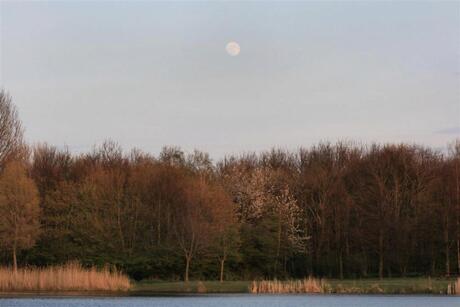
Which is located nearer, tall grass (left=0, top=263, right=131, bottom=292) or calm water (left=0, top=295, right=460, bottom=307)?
calm water (left=0, top=295, right=460, bottom=307)

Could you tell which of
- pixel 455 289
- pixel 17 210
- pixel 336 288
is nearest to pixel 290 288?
pixel 336 288

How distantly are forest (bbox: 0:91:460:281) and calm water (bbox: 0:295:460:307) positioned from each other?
51.2ft

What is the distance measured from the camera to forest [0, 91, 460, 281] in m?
65.5

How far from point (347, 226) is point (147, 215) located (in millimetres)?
19094

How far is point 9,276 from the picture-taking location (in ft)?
177

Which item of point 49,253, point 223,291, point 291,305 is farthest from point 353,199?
point 291,305

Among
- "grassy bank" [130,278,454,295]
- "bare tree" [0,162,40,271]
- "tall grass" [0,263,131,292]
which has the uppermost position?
"bare tree" [0,162,40,271]

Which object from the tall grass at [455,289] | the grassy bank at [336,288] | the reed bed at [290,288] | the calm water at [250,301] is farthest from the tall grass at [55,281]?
the tall grass at [455,289]

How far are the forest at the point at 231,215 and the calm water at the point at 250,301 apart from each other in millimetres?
15608

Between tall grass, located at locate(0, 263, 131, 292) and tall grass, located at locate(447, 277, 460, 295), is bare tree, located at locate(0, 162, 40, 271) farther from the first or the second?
tall grass, located at locate(447, 277, 460, 295)

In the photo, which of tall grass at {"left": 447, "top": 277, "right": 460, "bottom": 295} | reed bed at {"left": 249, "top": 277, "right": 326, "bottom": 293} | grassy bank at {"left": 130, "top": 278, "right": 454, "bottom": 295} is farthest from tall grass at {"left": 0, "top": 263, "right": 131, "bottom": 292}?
tall grass at {"left": 447, "top": 277, "right": 460, "bottom": 295}

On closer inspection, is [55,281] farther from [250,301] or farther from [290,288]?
[290,288]

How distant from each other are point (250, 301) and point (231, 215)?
20.9 metres

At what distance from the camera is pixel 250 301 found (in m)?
45.6
